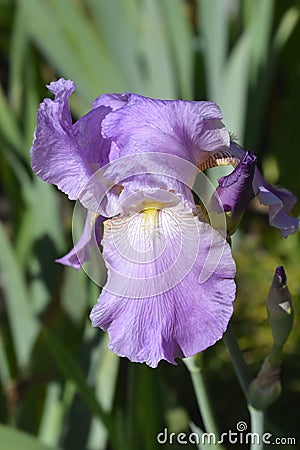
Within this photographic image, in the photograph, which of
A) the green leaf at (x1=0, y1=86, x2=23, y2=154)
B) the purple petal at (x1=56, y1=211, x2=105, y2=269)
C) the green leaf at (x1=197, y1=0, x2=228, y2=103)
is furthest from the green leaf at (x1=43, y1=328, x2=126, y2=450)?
the green leaf at (x1=197, y1=0, x2=228, y2=103)

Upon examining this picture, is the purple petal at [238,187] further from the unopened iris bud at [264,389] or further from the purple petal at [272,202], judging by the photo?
→ the unopened iris bud at [264,389]

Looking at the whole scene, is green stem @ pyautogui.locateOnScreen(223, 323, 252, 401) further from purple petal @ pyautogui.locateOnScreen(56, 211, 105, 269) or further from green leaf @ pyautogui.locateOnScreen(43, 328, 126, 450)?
green leaf @ pyautogui.locateOnScreen(43, 328, 126, 450)

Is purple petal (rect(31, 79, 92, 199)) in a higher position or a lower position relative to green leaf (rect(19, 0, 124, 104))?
higher

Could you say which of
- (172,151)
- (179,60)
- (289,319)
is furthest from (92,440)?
(179,60)

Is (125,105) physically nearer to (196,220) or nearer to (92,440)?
(196,220)

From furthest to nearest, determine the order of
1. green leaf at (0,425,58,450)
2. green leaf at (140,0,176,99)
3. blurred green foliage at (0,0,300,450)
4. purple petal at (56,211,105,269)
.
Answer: green leaf at (140,0,176,99) → blurred green foliage at (0,0,300,450) → green leaf at (0,425,58,450) → purple petal at (56,211,105,269)

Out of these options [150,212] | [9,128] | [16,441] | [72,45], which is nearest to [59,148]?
[150,212]
